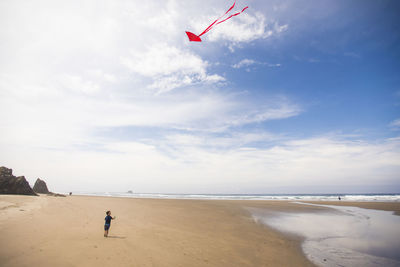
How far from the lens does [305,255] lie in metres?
Answer: 9.82

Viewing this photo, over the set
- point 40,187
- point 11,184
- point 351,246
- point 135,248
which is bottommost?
point 351,246

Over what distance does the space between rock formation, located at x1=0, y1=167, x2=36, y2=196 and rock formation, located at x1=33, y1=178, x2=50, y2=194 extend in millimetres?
17150

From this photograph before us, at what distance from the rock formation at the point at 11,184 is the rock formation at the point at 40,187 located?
17.1 metres

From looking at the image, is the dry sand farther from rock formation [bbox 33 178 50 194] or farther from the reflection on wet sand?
rock formation [bbox 33 178 50 194]

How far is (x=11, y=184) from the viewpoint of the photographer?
106 ft

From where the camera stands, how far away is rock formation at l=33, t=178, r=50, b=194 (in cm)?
4862

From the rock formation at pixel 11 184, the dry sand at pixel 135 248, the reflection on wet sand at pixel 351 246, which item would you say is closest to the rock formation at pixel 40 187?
the rock formation at pixel 11 184

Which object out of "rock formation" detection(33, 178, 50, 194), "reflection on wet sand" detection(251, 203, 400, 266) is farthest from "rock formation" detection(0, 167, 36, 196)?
"reflection on wet sand" detection(251, 203, 400, 266)

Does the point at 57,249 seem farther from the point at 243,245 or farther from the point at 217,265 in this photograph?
the point at 243,245

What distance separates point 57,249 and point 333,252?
13636mm

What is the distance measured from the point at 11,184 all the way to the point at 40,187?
1968 cm

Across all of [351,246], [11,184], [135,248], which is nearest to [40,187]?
[11,184]

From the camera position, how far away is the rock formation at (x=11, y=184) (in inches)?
1235

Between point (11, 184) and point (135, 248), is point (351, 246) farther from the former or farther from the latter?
point (11, 184)
